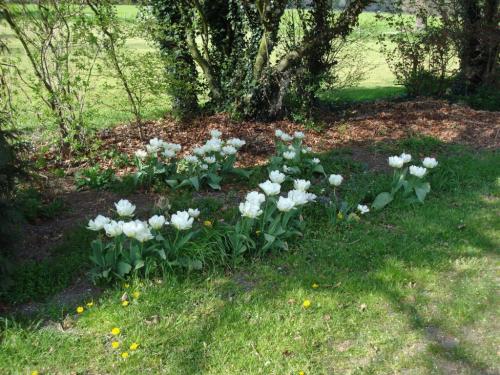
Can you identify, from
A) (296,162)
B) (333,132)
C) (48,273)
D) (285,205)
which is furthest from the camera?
(333,132)

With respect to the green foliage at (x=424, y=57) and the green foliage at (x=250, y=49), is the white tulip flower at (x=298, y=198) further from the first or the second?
the green foliage at (x=424, y=57)

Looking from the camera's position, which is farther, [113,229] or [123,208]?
[123,208]

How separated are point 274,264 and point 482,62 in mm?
8480

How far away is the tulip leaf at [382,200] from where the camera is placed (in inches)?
199

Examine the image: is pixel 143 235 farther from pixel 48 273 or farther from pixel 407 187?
pixel 407 187

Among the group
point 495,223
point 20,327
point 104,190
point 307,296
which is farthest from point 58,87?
point 495,223

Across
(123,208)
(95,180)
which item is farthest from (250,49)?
(123,208)

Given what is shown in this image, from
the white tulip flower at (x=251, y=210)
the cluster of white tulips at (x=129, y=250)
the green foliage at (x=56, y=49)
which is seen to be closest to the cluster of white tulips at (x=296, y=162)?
the white tulip flower at (x=251, y=210)

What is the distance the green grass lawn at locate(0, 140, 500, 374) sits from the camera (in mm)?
3105

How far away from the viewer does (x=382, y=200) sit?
507cm

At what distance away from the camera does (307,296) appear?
12.2 feet

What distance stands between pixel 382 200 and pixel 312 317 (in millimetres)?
1960

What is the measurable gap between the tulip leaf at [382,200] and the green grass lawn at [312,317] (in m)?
0.39

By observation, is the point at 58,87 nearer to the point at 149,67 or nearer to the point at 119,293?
the point at 149,67
